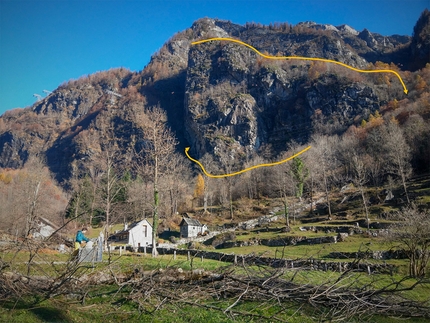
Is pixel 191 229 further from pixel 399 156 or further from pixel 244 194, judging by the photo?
pixel 399 156

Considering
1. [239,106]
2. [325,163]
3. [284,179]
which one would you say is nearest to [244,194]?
[325,163]

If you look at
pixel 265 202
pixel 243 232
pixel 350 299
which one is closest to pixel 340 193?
pixel 265 202

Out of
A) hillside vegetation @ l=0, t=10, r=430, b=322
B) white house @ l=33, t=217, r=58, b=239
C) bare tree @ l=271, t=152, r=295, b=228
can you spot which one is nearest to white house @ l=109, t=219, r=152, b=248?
hillside vegetation @ l=0, t=10, r=430, b=322

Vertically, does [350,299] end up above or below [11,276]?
below

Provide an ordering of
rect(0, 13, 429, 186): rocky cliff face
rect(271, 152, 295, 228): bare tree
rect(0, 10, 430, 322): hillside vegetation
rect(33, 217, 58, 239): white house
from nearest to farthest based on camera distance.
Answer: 1. rect(0, 10, 430, 322): hillside vegetation
2. rect(33, 217, 58, 239): white house
3. rect(271, 152, 295, 228): bare tree
4. rect(0, 13, 429, 186): rocky cliff face

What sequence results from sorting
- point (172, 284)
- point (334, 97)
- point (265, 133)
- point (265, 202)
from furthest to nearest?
point (265, 133)
point (334, 97)
point (265, 202)
point (172, 284)

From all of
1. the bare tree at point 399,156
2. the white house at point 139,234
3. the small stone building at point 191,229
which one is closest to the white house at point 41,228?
the white house at point 139,234

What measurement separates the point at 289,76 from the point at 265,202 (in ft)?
357

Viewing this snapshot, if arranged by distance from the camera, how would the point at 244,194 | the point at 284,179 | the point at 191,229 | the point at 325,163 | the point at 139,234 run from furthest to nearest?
the point at 244,194
the point at 325,163
the point at 284,179
the point at 191,229
the point at 139,234

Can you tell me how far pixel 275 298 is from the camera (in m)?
3.69

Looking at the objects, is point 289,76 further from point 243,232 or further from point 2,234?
point 2,234

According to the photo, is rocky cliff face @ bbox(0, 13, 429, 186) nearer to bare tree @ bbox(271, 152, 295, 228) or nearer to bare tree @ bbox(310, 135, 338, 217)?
bare tree @ bbox(310, 135, 338, 217)

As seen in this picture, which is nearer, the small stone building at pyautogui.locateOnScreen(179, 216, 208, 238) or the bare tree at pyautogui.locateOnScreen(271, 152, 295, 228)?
the small stone building at pyautogui.locateOnScreen(179, 216, 208, 238)

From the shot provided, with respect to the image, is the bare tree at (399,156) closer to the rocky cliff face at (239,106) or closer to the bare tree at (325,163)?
the bare tree at (325,163)
